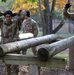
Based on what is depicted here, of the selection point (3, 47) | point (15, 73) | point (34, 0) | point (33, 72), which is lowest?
point (15, 73)

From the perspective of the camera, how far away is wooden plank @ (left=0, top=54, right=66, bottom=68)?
379 centimetres

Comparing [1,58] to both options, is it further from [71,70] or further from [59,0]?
[59,0]

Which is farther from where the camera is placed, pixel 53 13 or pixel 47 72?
pixel 53 13

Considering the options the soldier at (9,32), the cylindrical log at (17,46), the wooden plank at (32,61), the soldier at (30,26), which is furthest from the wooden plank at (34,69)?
the soldier at (30,26)

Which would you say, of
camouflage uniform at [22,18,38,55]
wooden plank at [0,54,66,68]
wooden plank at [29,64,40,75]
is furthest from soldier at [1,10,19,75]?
camouflage uniform at [22,18,38,55]

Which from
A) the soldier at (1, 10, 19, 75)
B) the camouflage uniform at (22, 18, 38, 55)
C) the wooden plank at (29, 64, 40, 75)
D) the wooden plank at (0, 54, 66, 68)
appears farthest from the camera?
the camouflage uniform at (22, 18, 38, 55)

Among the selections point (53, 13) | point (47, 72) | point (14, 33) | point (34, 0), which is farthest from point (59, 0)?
point (34, 0)

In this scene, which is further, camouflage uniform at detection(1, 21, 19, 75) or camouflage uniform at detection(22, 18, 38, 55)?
camouflage uniform at detection(22, 18, 38, 55)

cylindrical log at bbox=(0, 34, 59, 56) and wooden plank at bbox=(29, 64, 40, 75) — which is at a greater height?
cylindrical log at bbox=(0, 34, 59, 56)

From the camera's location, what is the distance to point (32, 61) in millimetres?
3947

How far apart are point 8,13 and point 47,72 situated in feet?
10.4

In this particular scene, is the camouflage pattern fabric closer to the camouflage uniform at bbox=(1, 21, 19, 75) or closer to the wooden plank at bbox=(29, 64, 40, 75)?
the camouflage uniform at bbox=(1, 21, 19, 75)

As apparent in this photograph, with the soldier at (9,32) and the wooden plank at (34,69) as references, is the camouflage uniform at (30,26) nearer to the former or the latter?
the soldier at (9,32)

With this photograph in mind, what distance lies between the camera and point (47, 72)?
813 cm
